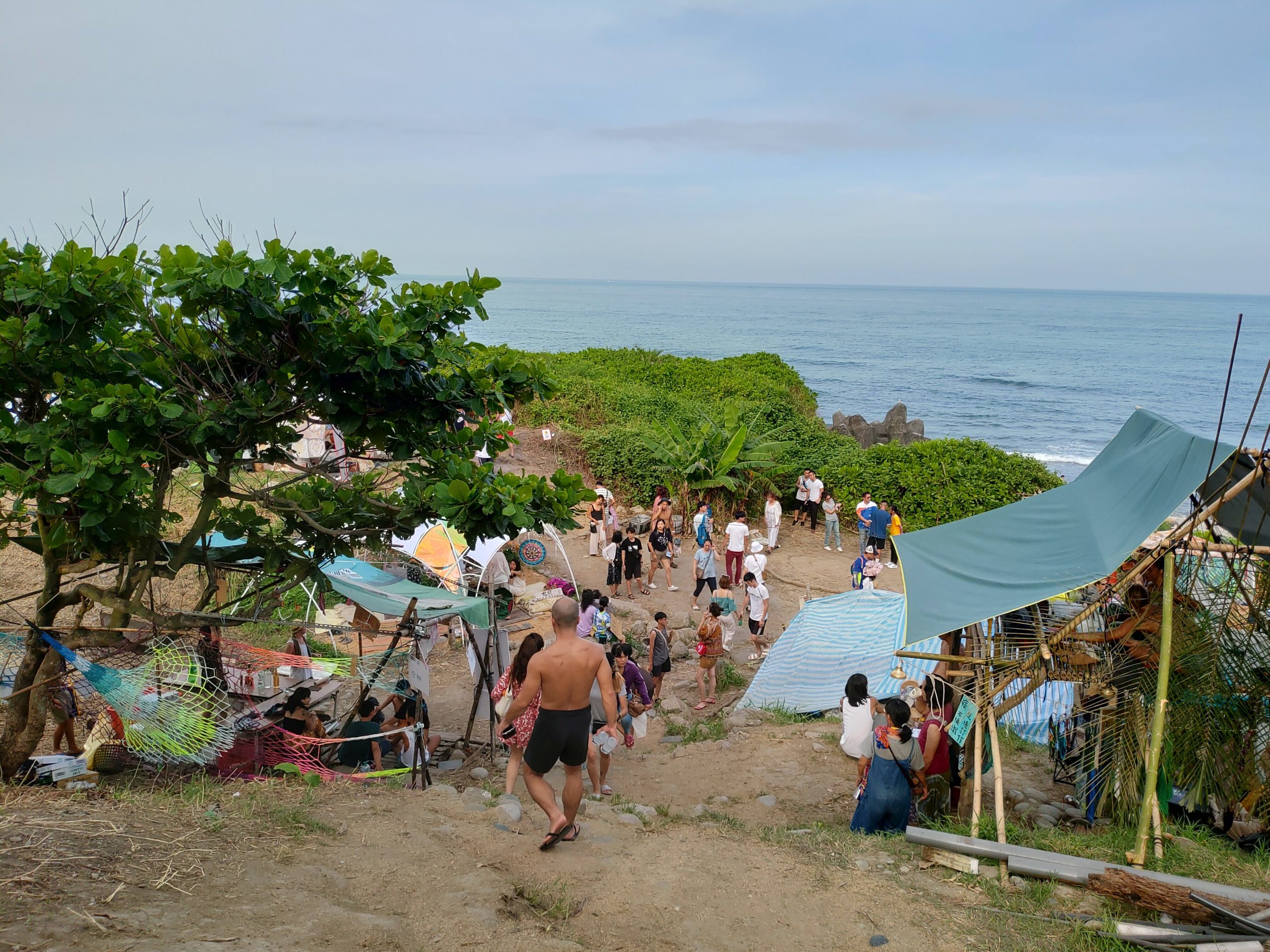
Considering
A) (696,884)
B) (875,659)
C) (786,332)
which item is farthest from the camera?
(786,332)

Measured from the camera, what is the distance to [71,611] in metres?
12.2

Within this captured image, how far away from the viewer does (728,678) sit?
447 inches

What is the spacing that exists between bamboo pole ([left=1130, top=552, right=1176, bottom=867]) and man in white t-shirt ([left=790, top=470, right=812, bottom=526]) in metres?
13.5

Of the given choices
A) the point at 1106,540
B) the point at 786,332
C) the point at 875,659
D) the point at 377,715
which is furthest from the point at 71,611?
the point at 786,332

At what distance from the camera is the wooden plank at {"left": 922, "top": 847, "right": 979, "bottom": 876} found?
5.21 meters

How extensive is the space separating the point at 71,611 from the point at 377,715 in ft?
21.9

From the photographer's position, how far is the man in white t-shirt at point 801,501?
1884cm

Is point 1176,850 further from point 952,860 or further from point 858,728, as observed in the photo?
point 858,728

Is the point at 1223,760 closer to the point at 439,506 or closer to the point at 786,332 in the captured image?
the point at 439,506

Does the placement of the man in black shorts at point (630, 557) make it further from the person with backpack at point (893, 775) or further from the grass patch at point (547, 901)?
the grass patch at point (547, 901)

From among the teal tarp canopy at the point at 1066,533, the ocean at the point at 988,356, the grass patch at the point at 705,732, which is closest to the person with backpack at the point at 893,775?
the teal tarp canopy at the point at 1066,533

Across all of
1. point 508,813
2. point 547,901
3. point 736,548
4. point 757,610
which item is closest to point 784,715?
point 757,610

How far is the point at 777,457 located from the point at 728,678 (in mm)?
9537

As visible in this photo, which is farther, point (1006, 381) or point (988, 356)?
point (988, 356)
